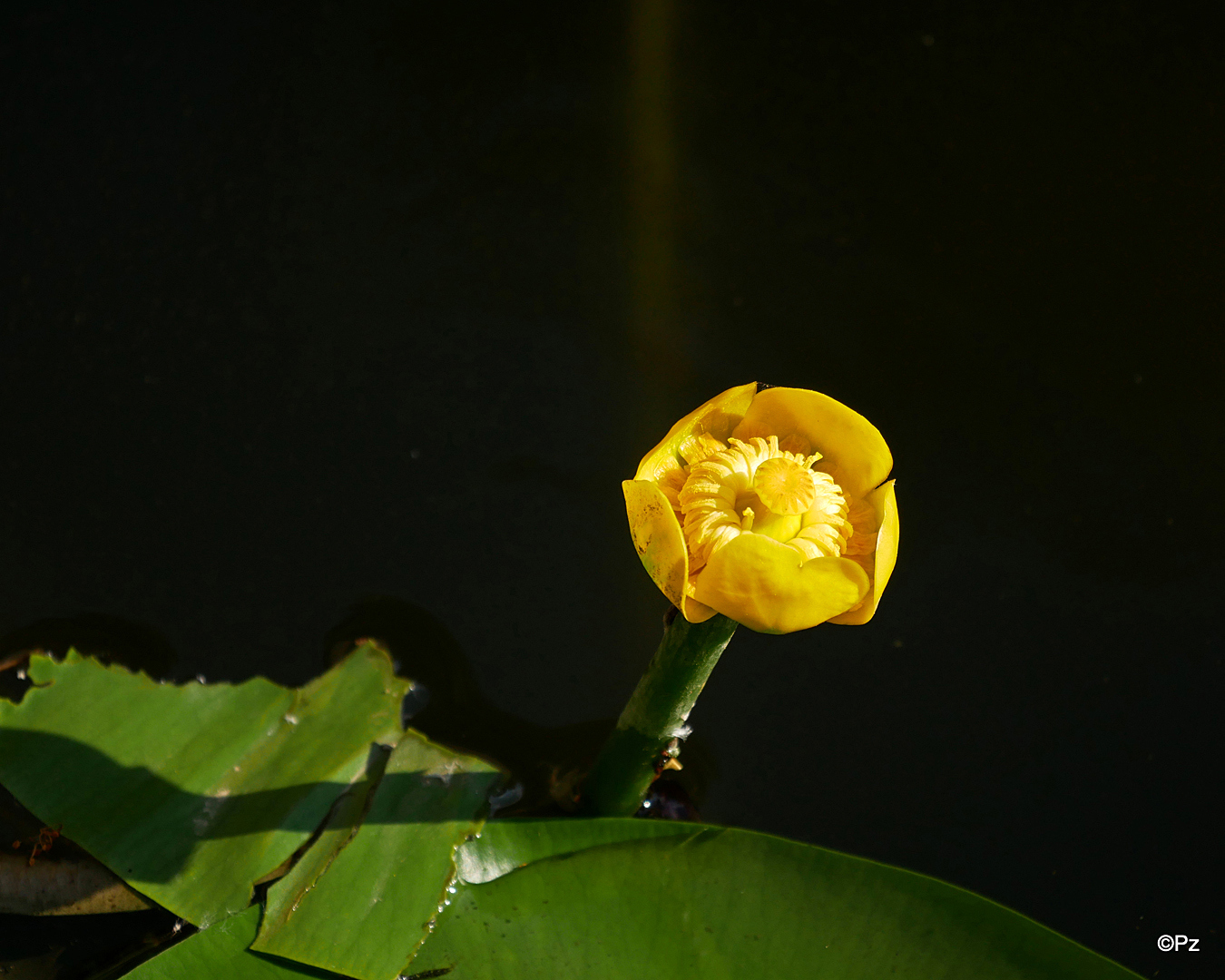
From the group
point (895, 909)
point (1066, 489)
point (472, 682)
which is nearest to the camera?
point (895, 909)

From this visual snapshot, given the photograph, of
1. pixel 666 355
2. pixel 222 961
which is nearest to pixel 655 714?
pixel 222 961

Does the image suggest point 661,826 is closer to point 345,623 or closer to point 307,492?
point 345,623

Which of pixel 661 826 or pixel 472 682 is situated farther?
pixel 472 682

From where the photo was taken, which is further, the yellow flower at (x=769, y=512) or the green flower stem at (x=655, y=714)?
the green flower stem at (x=655, y=714)

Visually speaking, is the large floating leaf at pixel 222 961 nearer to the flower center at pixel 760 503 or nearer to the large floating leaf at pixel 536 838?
the large floating leaf at pixel 536 838

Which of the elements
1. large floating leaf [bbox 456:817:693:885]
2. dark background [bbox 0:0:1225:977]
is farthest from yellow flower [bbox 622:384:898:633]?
dark background [bbox 0:0:1225:977]

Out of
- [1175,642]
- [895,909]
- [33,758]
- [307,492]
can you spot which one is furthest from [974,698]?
[33,758]

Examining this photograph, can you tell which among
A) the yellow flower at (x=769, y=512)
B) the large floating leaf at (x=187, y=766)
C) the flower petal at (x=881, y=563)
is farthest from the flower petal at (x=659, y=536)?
the large floating leaf at (x=187, y=766)
